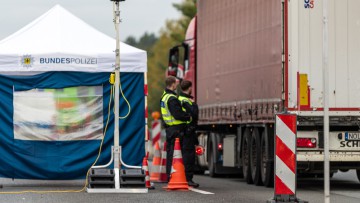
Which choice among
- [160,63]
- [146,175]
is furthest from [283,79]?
[160,63]

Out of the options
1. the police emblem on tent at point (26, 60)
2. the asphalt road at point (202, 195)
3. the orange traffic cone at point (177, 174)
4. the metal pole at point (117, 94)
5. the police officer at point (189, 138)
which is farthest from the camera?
the police officer at point (189, 138)

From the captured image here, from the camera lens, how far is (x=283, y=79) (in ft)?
63.9

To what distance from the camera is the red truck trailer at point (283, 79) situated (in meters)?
19.4

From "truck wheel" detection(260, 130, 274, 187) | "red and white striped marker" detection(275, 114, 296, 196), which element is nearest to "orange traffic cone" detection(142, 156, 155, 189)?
"truck wheel" detection(260, 130, 274, 187)

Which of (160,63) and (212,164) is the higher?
(160,63)

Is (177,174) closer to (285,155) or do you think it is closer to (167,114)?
(167,114)

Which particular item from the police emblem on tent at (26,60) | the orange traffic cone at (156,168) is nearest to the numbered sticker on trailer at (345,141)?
the orange traffic cone at (156,168)

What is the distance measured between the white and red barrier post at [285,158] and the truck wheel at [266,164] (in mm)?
4992

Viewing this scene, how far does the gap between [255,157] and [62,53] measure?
4.23m

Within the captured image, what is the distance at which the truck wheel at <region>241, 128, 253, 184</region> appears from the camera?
74.1 feet

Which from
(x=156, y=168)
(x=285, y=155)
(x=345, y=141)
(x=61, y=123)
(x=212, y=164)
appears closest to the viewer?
(x=285, y=155)

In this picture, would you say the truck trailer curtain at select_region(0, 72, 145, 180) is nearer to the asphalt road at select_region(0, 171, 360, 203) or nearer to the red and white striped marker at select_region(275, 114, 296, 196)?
the asphalt road at select_region(0, 171, 360, 203)

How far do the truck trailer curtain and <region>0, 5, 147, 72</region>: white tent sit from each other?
0.92 feet

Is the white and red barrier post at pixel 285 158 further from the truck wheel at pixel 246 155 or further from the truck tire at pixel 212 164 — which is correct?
the truck tire at pixel 212 164
